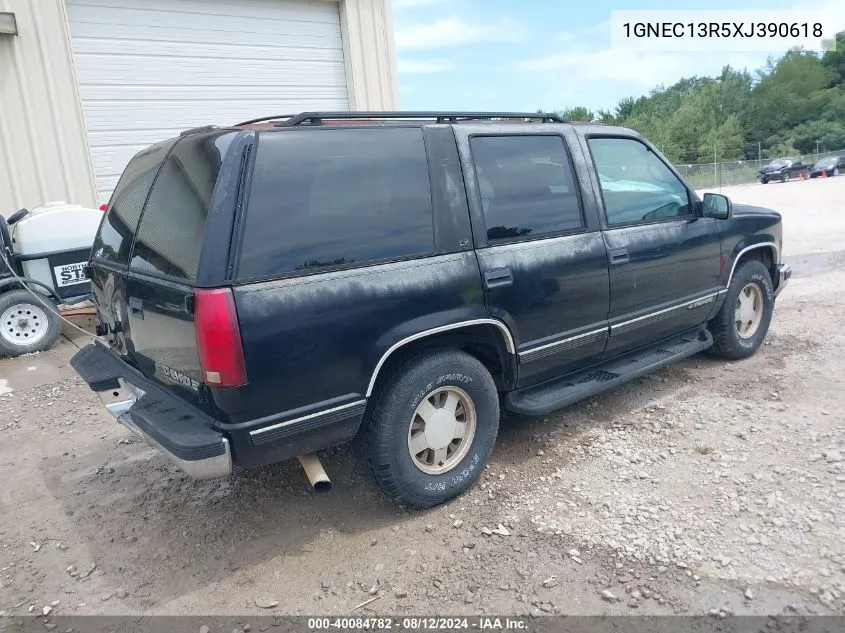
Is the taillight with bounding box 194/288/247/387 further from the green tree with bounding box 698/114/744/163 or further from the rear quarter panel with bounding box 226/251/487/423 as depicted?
the green tree with bounding box 698/114/744/163

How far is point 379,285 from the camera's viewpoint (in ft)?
9.86

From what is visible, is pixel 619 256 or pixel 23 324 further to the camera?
pixel 23 324

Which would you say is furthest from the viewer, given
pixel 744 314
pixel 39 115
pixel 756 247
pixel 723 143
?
pixel 723 143

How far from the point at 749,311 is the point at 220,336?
14.6ft

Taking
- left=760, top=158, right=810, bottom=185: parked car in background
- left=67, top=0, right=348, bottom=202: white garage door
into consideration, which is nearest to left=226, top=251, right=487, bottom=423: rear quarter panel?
left=67, top=0, right=348, bottom=202: white garage door

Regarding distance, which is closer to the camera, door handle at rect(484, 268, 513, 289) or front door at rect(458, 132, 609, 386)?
door handle at rect(484, 268, 513, 289)

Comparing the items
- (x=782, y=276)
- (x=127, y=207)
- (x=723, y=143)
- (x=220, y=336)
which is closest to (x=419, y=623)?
(x=220, y=336)

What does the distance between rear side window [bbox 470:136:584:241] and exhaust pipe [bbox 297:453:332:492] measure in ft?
4.89

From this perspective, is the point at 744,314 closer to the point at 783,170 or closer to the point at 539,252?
the point at 539,252

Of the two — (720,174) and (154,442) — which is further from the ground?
(720,174)

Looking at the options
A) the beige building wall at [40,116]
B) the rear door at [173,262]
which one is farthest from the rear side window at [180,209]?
the beige building wall at [40,116]

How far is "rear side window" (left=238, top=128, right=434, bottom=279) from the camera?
276 centimetres

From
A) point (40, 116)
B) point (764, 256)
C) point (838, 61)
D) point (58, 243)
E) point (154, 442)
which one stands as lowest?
point (154, 442)

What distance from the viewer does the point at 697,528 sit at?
3070 mm
